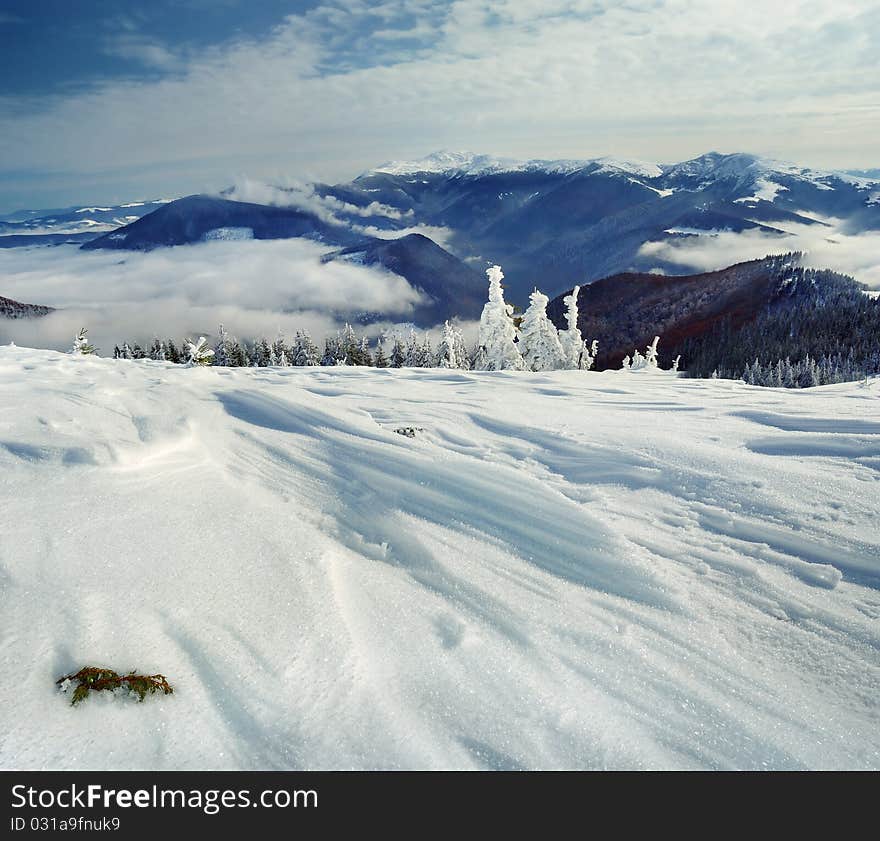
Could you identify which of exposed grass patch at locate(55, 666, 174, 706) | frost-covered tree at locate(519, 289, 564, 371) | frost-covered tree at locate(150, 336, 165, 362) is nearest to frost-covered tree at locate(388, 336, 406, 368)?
frost-covered tree at locate(150, 336, 165, 362)

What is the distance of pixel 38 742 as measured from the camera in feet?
9.80

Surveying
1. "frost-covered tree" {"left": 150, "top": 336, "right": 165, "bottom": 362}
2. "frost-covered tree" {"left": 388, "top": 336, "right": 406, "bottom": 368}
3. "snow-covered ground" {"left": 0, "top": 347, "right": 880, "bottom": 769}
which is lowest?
"frost-covered tree" {"left": 388, "top": 336, "right": 406, "bottom": 368}

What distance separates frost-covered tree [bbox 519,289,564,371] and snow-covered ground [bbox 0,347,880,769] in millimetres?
36945

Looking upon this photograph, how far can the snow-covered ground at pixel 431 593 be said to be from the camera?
3279 millimetres

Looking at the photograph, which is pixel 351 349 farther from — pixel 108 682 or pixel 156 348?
pixel 108 682

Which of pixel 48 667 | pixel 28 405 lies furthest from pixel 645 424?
pixel 28 405

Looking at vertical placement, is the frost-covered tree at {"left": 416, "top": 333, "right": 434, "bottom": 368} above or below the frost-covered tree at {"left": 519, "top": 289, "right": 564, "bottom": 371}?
below

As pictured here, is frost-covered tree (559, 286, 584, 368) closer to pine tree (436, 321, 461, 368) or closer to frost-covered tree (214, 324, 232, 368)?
pine tree (436, 321, 461, 368)

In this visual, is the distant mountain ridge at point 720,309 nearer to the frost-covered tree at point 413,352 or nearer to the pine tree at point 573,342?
the frost-covered tree at point 413,352

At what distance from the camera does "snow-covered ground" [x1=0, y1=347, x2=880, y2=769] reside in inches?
129

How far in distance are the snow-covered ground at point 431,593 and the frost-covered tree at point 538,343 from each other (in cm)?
3695

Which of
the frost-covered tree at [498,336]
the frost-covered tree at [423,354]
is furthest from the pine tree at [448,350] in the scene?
the frost-covered tree at [498,336]
